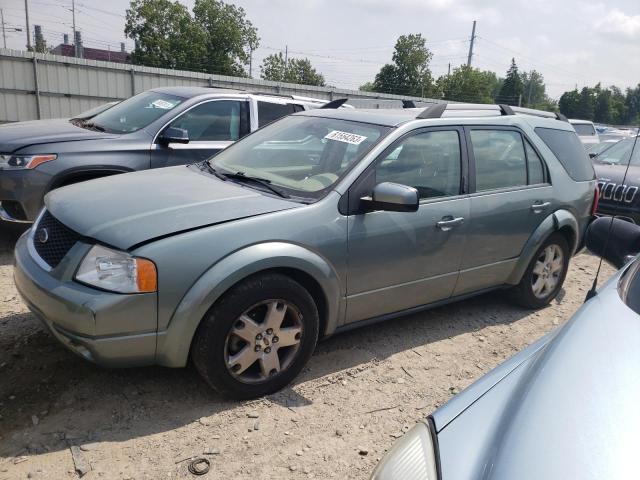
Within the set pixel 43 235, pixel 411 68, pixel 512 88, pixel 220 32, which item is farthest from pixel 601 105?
pixel 43 235

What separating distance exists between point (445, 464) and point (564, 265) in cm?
405

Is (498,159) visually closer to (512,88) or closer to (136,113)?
(136,113)

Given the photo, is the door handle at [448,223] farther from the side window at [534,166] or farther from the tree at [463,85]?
the tree at [463,85]

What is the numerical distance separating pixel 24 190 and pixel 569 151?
5072 millimetres

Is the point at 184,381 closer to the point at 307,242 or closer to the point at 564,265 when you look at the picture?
the point at 307,242

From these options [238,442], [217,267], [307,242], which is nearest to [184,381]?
[238,442]

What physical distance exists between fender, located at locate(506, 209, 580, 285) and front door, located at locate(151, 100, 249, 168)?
328 centimetres

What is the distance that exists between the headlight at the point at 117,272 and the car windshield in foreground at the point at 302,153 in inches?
42.3

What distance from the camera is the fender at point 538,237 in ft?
14.7

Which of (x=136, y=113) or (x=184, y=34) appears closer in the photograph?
(x=136, y=113)

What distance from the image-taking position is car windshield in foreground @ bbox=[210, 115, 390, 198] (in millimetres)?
3441

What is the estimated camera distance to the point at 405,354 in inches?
152

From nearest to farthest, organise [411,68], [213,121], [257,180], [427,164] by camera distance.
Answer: [257,180]
[427,164]
[213,121]
[411,68]

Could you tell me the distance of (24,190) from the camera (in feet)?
16.2
